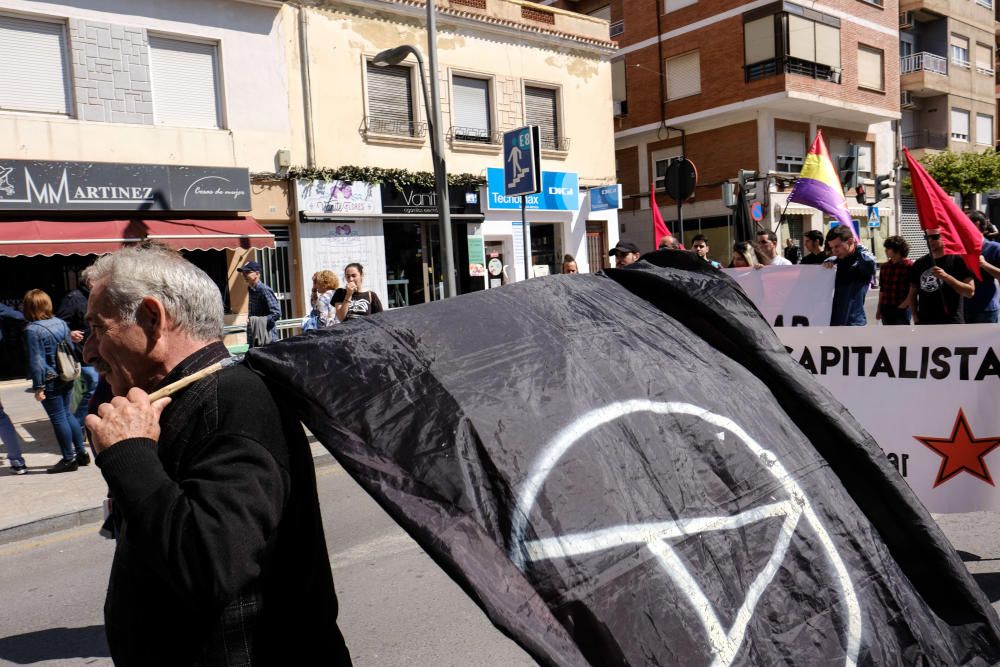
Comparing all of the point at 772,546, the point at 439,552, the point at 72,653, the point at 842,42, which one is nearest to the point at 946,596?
the point at 772,546

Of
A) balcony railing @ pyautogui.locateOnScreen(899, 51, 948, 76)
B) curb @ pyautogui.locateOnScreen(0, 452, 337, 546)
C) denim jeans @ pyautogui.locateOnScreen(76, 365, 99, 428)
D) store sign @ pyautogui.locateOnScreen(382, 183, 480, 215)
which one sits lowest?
curb @ pyautogui.locateOnScreen(0, 452, 337, 546)

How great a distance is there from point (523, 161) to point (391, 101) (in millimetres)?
6030

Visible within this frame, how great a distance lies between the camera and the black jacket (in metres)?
1.36

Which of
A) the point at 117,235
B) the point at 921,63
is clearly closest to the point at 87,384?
the point at 117,235

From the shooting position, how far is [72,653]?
3.72 meters

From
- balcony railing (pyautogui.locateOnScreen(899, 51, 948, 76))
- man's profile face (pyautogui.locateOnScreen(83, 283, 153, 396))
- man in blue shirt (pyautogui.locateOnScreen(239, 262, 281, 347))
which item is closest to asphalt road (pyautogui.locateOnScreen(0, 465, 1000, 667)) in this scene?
man's profile face (pyautogui.locateOnScreen(83, 283, 153, 396))

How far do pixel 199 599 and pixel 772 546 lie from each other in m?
1.03

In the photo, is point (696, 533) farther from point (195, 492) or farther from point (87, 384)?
point (87, 384)

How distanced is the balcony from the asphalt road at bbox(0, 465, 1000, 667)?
1324 inches

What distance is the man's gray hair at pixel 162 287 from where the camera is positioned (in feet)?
5.28

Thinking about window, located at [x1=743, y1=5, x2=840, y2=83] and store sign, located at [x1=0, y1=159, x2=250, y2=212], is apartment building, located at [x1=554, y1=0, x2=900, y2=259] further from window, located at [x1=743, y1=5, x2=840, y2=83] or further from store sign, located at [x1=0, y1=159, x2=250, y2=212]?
store sign, located at [x1=0, y1=159, x2=250, y2=212]

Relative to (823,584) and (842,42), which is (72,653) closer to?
(823,584)

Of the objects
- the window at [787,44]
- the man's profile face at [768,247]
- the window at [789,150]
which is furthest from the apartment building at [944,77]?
the man's profile face at [768,247]

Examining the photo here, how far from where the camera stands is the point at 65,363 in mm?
7285
